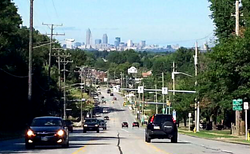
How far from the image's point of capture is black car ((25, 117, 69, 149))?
27547 millimetres

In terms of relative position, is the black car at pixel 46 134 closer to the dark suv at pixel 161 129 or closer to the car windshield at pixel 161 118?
the dark suv at pixel 161 129

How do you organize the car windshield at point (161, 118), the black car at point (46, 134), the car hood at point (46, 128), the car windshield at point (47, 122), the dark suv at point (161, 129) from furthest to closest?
the car windshield at point (161, 118) → the dark suv at point (161, 129) → the car windshield at point (47, 122) → the car hood at point (46, 128) → the black car at point (46, 134)

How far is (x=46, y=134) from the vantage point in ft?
90.5

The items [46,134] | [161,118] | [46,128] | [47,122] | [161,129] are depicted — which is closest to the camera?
[46,134]

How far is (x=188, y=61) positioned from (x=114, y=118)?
42034 millimetres

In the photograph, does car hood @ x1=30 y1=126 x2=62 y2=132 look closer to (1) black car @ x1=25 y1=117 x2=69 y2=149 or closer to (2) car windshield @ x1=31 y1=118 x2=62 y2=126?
(1) black car @ x1=25 y1=117 x2=69 y2=149

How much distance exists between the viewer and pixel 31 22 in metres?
54.8

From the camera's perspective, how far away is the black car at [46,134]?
2755 cm

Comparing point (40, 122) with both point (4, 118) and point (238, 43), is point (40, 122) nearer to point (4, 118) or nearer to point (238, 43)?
point (238, 43)

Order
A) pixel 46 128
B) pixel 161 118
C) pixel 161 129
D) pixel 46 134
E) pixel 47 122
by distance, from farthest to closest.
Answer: pixel 161 118 < pixel 161 129 < pixel 47 122 < pixel 46 128 < pixel 46 134

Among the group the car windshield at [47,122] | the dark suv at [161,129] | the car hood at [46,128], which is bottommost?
the dark suv at [161,129]

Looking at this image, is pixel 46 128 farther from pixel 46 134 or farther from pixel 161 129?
pixel 161 129

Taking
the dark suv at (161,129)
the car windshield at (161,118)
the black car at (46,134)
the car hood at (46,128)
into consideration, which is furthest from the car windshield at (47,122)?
the car windshield at (161,118)

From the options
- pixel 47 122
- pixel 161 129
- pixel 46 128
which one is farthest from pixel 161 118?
pixel 46 128
